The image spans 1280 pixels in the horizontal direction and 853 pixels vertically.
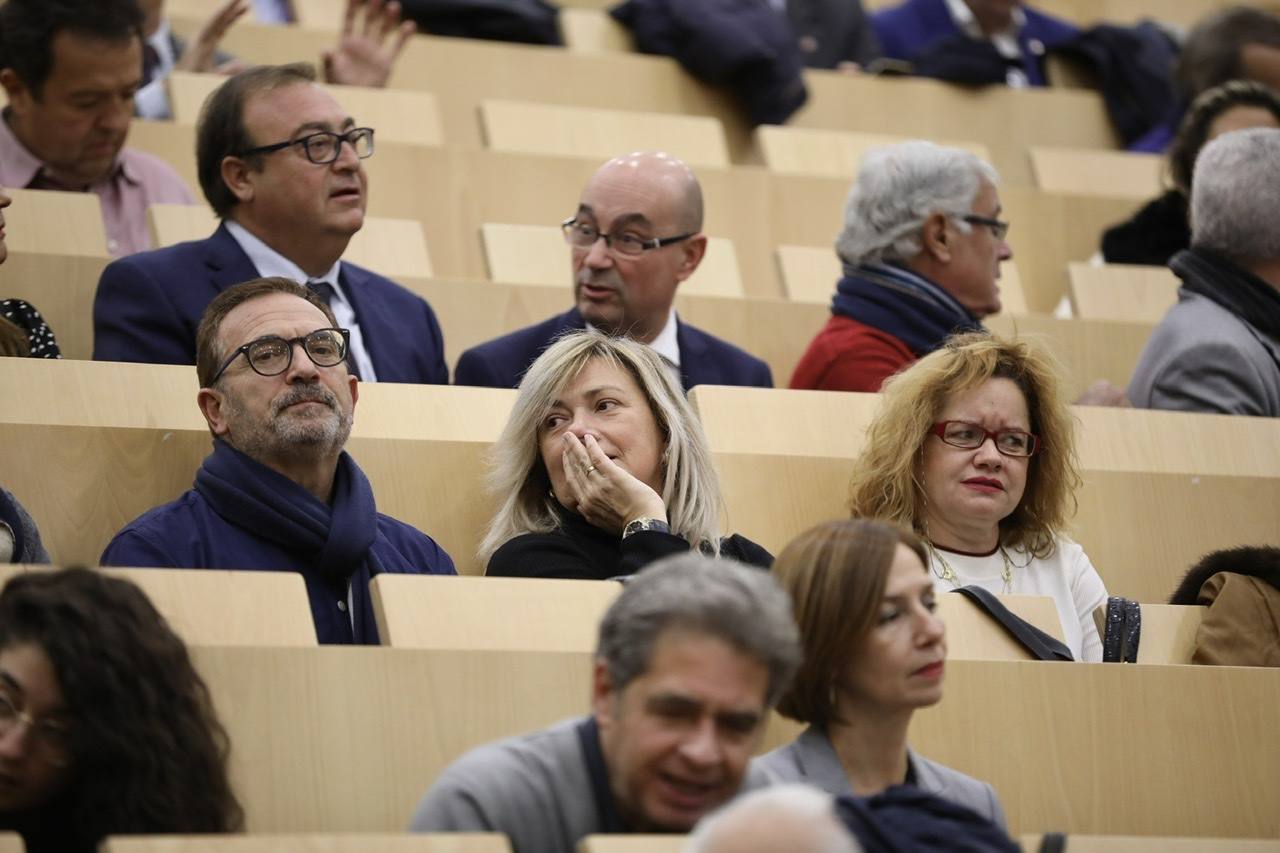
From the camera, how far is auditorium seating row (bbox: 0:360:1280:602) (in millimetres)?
2199

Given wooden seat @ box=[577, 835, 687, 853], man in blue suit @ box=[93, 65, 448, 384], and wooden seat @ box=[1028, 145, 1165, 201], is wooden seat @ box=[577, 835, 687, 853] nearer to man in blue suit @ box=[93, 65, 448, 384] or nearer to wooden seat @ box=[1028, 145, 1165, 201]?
man in blue suit @ box=[93, 65, 448, 384]

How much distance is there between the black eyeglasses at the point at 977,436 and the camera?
2439mm

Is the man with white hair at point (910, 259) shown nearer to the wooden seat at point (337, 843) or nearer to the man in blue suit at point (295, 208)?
the man in blue suit at point (295, 208)

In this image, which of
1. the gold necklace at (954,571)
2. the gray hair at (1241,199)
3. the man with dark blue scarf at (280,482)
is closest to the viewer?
the man with dark blue scarf at (280,482)

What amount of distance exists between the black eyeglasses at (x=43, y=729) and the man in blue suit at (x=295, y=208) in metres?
1.13

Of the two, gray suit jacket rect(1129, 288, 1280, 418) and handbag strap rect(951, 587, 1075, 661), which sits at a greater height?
gray suit jacket rect(1129, 288, 1280, 418)

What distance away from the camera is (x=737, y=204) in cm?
355

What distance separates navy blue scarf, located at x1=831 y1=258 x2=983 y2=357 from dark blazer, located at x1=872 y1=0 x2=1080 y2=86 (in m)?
1.67

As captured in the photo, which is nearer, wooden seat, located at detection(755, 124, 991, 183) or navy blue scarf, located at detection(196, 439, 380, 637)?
navy blue scarf, located at detection(196, 439, 380, 637)

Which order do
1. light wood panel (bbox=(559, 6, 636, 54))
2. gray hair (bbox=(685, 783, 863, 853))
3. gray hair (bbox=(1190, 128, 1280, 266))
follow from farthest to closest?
light wood panel (bbox=(559, 6, 636, 54)) < gray hair (bbox=(1190, 128, 1280, 266)) < gray hair (bbox=(685, 783, 863, 853))

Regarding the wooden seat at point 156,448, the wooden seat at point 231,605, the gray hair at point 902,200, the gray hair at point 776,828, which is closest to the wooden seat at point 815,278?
the gray hair at point 902,200

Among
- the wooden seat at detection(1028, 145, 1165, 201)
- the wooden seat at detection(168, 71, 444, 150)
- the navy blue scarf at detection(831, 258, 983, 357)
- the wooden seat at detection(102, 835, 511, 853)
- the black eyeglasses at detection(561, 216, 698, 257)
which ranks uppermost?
the wooden seat at detection(1028, 145, 1165, 201)

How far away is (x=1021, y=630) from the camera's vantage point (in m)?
2.17

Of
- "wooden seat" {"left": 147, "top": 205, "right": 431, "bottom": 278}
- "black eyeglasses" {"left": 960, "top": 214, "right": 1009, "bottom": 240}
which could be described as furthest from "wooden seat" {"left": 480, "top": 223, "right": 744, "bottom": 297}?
"black eyeglasses" {"left": 960, "top": 214, "right": 1009, "bottom": 240}
